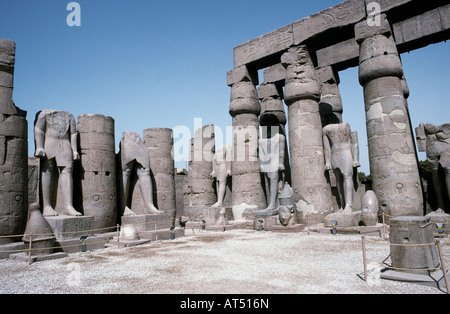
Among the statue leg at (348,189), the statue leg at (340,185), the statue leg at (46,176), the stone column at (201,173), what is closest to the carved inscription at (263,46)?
the stone column at (201,173)

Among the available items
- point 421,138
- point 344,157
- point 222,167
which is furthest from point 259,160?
point 421,138

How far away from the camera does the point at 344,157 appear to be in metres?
9.82

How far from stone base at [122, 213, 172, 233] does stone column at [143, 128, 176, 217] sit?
1.26 meters

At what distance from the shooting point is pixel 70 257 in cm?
639

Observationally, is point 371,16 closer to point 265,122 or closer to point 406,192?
point 406,192

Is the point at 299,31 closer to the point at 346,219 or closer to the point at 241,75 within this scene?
the point at 241,75

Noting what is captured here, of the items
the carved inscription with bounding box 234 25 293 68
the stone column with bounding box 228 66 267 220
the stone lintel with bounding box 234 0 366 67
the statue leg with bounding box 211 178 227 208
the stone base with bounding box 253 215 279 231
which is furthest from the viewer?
the statue leg with bounding box 211 178 227 208

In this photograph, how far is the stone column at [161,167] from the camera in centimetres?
1113

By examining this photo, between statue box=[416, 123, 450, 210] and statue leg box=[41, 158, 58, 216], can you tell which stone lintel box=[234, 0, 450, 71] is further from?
statue leg box=[41, 158, 58, 216]

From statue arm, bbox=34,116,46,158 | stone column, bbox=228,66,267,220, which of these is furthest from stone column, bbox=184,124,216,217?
statue arm, bbox=34,116,46,158

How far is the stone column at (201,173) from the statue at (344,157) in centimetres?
540

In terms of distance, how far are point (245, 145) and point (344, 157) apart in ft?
14.2

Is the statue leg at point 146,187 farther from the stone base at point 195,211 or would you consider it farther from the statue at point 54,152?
the stone base at point 195,211

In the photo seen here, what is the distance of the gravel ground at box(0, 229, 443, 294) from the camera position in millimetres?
3980
